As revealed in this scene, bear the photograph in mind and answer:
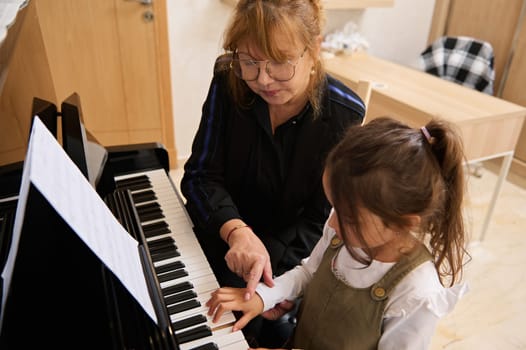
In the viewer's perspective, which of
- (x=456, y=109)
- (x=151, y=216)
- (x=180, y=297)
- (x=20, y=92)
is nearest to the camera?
(x=180, y=297)

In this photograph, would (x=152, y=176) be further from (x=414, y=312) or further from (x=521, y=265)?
(x=521, y=265)

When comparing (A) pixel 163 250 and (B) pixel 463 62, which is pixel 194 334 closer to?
(A) pixel 163 250

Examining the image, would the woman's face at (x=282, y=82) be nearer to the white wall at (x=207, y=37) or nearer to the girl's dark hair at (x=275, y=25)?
the girl's dark hair at (x=275, y=25)

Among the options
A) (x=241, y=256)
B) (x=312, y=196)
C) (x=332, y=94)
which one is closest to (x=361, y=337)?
(x=241, y=256)

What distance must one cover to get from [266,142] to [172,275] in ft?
1.43

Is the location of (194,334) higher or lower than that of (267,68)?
lower

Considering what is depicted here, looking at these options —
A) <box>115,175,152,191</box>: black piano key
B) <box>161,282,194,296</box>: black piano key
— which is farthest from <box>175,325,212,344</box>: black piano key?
<box>115,175,152,191</box>: black piano key

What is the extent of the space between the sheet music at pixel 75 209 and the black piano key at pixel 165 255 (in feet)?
0.87

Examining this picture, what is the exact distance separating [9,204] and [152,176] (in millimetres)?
429

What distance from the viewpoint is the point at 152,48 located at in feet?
7.92

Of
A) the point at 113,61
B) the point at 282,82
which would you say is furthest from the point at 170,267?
the point at 113,61

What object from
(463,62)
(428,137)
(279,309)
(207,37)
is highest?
(428,137)

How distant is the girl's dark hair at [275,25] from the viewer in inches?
37.4

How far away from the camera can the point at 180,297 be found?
0.88 m
